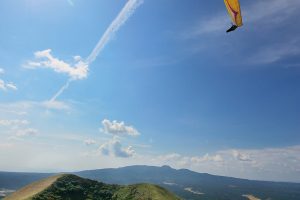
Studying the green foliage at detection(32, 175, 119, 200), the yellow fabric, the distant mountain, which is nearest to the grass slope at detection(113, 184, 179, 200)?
the distant mountain

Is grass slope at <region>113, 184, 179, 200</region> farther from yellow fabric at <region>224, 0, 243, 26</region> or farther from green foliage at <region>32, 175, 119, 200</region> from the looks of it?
yellow fabric at <region>224, 0, 243, 26</region>

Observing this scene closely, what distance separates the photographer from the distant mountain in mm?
81750

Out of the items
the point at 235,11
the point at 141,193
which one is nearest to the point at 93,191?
the point at 141,193

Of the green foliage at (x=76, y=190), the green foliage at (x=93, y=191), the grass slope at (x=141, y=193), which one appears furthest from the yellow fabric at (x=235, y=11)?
the grass slope at (x=141, y=193)

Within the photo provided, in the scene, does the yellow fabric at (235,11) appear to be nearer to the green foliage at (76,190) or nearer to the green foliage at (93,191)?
the green foliage at (76,190)

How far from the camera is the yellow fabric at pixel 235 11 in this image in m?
21.5

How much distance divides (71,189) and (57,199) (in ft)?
30.4

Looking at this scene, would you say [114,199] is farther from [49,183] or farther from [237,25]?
[237,25]

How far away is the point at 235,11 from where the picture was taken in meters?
21.7

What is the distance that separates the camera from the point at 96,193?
299 ft

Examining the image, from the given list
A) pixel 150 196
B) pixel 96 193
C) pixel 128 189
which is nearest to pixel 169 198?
pixel 150 196

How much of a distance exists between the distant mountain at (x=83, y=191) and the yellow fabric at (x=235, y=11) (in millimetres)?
68195

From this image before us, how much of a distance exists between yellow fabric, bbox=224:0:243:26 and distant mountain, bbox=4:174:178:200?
68.2m

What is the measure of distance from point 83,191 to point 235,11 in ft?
261
